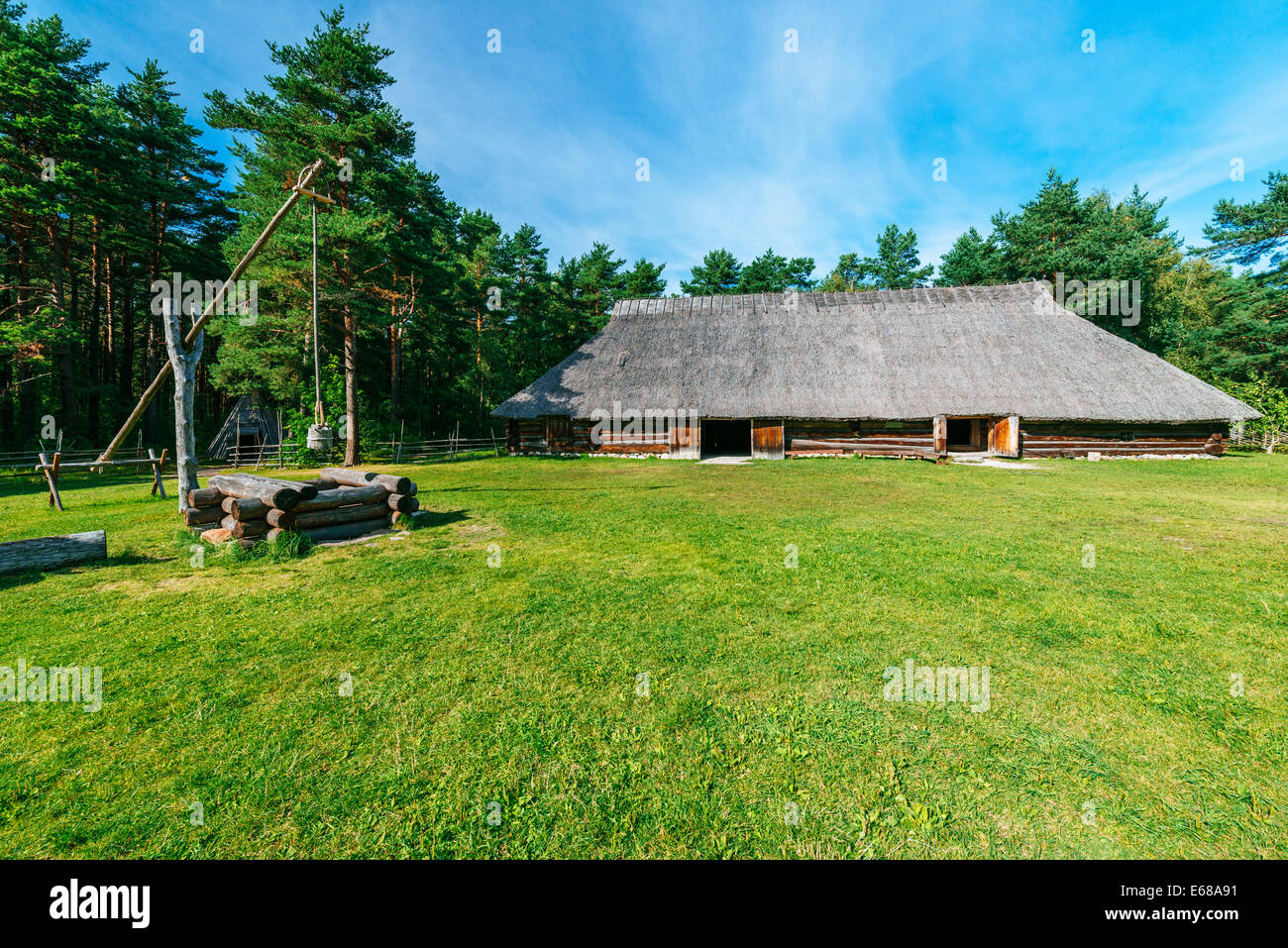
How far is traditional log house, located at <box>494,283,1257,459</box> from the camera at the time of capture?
2159 centimetres

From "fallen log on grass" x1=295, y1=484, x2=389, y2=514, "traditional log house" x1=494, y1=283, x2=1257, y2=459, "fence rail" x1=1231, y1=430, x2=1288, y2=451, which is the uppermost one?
"traditional log house" x1=494, y1=283, x2=1257, y2=459

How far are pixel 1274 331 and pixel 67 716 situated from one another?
149 ft

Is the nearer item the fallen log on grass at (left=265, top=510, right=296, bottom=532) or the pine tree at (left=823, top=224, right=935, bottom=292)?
the fallen log on grass at (left=265, top=510, right=296, bottom=532)

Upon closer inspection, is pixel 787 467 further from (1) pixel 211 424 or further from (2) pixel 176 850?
(1) pixel 211 424

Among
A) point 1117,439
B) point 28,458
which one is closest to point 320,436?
point 28,458

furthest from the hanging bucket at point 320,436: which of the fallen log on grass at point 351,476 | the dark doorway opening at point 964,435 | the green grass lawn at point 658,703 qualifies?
the dark doorway opening at point 964,435

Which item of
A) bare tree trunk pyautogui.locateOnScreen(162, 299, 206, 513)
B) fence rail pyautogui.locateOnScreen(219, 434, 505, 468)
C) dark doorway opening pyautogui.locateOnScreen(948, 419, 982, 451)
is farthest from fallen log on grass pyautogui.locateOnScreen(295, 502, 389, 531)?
dark doorway opening pyautogui.locateOnScreen(948, 419, 982, 451)

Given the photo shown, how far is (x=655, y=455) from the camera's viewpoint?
24.2 m

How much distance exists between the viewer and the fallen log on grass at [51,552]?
6.02 m

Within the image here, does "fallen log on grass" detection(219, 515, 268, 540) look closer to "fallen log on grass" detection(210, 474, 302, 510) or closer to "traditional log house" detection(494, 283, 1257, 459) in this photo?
"fallen log on grass" detection(210, 474, 302, 510)

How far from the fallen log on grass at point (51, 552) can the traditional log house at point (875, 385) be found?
1897cm

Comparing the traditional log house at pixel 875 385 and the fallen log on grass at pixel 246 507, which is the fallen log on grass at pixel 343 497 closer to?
the fallen log on grass at pixel 246 507

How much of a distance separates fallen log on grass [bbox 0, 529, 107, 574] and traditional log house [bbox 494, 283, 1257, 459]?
62.3 feet

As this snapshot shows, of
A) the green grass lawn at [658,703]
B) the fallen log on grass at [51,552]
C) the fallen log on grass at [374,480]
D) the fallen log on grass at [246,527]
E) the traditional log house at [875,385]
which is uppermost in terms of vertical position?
the traditional log house at [875,385]
